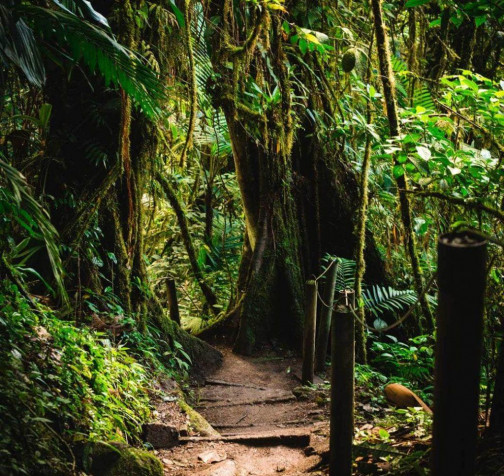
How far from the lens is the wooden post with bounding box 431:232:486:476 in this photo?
1688 millimetres

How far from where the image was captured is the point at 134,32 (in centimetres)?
471

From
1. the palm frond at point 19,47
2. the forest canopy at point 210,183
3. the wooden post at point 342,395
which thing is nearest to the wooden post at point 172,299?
the forest canopy at point 210,183

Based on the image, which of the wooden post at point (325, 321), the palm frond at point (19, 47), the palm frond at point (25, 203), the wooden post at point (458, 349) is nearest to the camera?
the wooden post at point (458, 349)

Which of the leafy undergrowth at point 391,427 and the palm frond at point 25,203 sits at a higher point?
the palm frond at point 25,203

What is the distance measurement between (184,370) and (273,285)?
6.91ft

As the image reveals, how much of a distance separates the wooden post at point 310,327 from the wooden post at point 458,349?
12.3 feet

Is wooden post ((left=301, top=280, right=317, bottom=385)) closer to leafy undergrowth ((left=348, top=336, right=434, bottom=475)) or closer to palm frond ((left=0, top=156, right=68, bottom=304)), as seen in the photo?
leafy undergrowth ((left=348, top=336, right=434, bottom=475))

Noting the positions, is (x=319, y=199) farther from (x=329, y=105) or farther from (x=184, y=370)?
(x=184, y=370)

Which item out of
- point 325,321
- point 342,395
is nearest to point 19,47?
point 342,395

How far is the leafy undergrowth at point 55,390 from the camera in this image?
2.41m

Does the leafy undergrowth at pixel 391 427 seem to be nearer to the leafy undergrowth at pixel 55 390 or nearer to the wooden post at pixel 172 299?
the leafy undergrowth at pixel 55 390

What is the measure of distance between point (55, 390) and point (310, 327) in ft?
10.2

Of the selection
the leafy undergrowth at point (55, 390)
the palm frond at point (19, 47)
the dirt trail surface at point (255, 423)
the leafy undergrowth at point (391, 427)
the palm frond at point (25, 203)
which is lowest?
the dirt trail surface at point (255, 423)

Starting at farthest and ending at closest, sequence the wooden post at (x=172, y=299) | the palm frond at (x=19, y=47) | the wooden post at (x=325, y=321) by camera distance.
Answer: the wooden post at (x=172, y=299)
the wooden post at (x=325, y=321)
the palm frond at (x=19, y=47)
